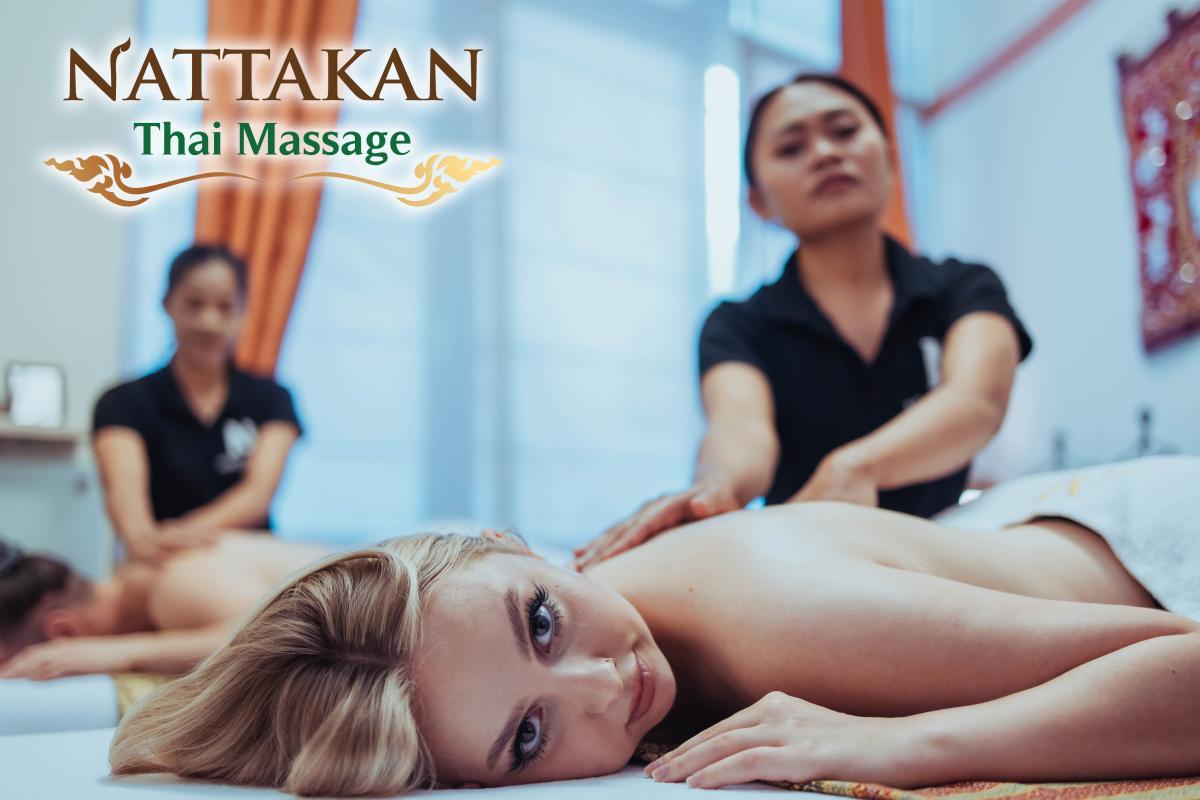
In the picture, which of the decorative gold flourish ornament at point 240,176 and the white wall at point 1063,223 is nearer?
the decorative gold flourish ornament at point 240,176

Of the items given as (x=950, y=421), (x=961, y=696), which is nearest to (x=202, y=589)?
(x=950, y=421)

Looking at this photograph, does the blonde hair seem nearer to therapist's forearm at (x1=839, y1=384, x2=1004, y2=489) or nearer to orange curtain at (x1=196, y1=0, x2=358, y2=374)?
therapist's forearm at (x1=839, y1=384, x2=1004, y2=489)

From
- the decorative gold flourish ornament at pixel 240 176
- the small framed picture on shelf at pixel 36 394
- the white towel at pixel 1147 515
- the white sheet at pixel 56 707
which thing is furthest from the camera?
the small framed picture on shelf at pixel 36 394

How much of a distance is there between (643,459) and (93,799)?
3090mm

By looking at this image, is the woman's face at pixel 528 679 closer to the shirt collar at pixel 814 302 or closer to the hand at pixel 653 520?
the hand at pixel 653 520

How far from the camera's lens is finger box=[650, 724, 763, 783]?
81 centimetres

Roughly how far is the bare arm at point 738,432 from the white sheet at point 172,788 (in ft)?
2.31

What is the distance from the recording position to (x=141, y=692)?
1.54 meters

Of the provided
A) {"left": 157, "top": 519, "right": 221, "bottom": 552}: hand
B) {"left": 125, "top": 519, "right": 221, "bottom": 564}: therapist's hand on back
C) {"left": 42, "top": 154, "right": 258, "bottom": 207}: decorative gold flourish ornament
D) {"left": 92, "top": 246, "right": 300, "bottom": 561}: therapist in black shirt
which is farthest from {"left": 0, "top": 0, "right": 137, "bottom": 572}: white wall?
{"left": 42, "top": 154, "right": 258, "bottom": 207}: decorative gold flourish ornament

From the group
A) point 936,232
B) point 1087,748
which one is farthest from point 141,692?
point 936,232

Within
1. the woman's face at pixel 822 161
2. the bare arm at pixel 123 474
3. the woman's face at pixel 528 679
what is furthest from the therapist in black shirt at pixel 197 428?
the woman's face at pixel 528 679

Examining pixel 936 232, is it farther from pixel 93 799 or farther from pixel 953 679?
pixel 93 799

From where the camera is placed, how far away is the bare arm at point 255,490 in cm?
253

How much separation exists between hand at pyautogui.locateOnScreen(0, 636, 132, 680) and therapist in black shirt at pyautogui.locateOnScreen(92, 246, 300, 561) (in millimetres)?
639
